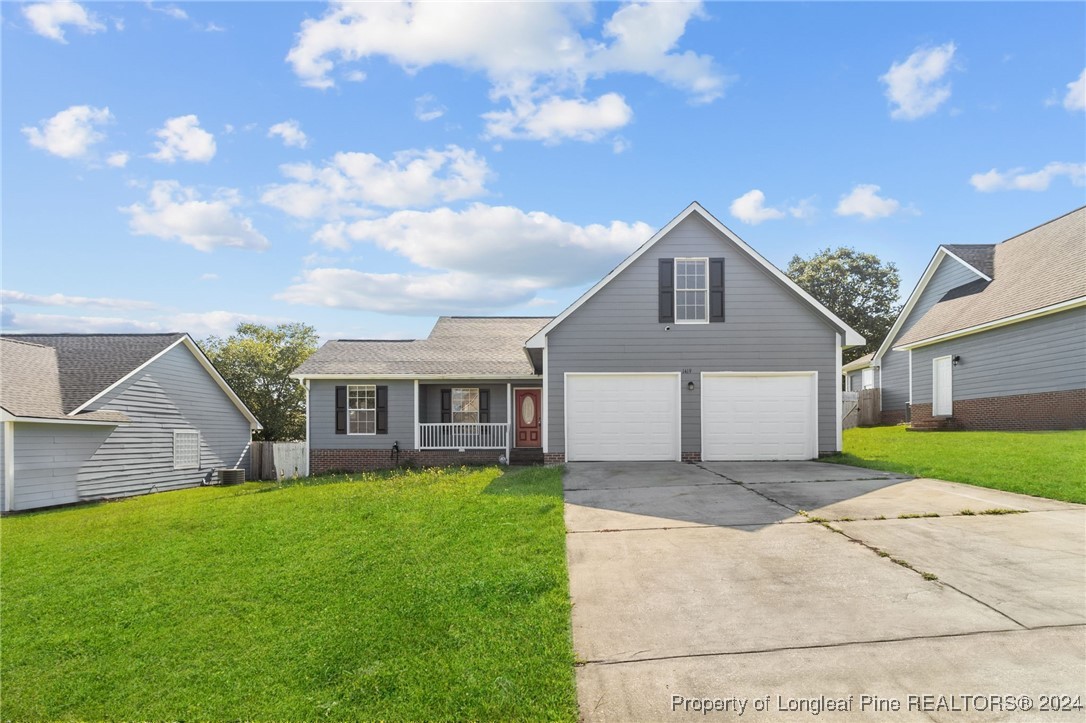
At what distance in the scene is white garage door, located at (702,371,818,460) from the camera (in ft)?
47.1

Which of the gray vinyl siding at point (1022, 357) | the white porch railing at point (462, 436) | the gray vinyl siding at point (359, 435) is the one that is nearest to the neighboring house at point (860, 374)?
the gray vinyl siding at point (1022, 357)

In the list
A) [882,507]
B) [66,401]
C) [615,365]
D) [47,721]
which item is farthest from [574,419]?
[66,401]

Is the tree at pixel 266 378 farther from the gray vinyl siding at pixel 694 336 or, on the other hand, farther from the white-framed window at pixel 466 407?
the gray vinyl siding at pixel 694 336

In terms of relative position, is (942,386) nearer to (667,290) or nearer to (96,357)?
(667,290)

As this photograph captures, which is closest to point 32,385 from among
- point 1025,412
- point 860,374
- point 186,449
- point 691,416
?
point 186,449

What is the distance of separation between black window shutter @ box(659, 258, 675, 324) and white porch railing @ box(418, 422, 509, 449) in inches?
257

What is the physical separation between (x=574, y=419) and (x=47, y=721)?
11238 millimetres

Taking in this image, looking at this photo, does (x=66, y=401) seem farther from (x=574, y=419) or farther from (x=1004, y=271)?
(x=1004, y=271)

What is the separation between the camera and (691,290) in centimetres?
1467

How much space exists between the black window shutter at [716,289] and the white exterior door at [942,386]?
38.0ft

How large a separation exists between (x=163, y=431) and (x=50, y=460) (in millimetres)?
3785

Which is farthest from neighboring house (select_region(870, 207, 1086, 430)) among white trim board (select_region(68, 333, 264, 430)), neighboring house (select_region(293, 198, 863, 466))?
white trim board (select_region(68, 333, 264, 430))

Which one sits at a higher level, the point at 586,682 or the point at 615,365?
the point at 615,365

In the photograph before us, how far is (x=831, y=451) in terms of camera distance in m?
14.4
